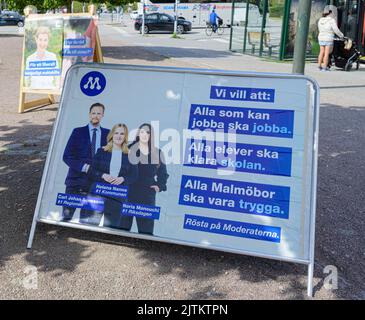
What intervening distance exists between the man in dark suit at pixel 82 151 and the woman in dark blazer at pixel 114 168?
0.19 feet

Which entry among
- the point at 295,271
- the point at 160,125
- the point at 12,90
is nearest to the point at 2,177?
the point at 160,125

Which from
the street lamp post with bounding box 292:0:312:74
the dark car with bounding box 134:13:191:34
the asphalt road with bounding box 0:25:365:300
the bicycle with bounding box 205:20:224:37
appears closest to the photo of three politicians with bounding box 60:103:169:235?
the asphalt road with bounding box 0:25:365:300

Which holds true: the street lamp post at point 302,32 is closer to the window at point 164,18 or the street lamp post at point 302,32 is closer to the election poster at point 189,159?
the election poster at point 189,159

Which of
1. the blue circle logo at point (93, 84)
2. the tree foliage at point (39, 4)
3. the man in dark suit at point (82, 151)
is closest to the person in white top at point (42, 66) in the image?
the blue circle logo at point (93, 84)

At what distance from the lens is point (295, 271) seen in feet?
11.2

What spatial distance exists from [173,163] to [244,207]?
63 centimetres

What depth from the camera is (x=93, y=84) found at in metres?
3.81

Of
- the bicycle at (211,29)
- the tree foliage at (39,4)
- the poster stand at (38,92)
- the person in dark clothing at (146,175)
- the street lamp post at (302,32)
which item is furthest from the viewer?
the bicycle at (211,29)

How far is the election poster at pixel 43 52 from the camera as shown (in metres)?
7.73

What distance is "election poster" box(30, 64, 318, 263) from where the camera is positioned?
3.27 meters
